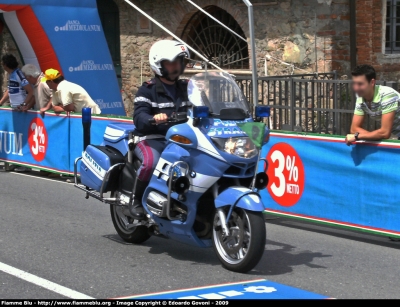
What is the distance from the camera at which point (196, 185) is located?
6.46 m

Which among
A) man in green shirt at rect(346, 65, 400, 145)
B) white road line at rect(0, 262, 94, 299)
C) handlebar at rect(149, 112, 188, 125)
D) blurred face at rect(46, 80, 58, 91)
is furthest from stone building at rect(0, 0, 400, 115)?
white road line at rect(0, 262, 94, 299)

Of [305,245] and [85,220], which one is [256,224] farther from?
[85,220]

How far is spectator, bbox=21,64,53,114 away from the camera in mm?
12461

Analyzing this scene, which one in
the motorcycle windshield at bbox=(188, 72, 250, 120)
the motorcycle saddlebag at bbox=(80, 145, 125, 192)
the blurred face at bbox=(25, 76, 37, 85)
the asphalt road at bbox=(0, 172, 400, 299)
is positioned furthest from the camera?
the blurred face at bbox=(25, 76, 37, 85)

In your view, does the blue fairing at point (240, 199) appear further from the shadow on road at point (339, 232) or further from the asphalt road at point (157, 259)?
the shadow on road at point (339, 232)

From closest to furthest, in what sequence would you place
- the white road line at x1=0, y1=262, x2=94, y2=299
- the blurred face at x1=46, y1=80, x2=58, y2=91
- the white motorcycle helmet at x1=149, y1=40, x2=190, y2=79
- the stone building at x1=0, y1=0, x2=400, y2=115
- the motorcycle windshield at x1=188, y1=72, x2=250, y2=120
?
the white road line at x1=0, y1=262, x2=94, y2=299 → the motorcycle windshield at x1=188, y1=72, x2=250, y2=120 → the white motorcycle helmet at x1=149, y1=40, x2=190, y2=79 → the blurred face at x1=46, y1=80, x2=58, y2=91 → the stone building at x1=0, y1=0, x2=400, y2=115

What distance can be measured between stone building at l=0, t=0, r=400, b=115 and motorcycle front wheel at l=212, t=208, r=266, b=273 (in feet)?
29.6

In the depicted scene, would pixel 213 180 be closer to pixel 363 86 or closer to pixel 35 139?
pixel 363 86

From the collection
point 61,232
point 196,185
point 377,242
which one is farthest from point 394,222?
point 61,232

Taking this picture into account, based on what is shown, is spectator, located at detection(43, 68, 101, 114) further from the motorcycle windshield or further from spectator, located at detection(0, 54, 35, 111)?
the motorcycle windshield

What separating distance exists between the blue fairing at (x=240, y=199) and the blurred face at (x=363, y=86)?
210 cm

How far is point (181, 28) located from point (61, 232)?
10.2m

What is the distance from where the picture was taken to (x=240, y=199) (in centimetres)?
623

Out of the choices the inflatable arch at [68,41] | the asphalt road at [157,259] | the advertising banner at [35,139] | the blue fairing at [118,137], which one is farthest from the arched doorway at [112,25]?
the blue fairing at [118,137]
